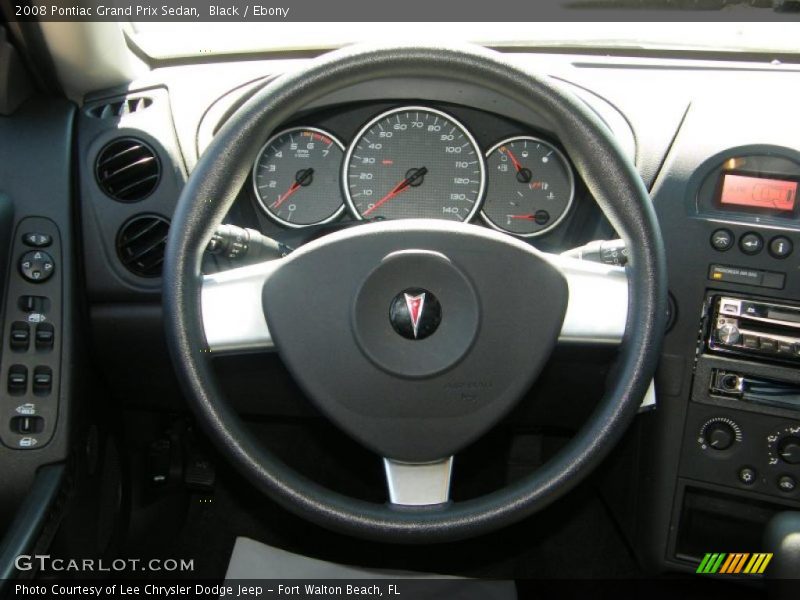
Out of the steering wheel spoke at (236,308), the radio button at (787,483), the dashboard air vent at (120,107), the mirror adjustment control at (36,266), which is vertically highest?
the dashboard air vent at (120,107)

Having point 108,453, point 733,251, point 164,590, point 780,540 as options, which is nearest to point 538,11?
point 733,251

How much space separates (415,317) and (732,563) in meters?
0.90

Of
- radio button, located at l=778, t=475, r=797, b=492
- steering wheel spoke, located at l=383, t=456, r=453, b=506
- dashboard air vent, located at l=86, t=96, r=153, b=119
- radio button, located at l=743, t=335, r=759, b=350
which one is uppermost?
dashboard air vent, located at l=86, t=96, r=153, b=119

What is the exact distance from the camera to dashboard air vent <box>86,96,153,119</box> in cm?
164

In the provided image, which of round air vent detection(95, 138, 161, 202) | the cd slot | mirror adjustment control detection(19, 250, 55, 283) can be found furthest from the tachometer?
the cd slot

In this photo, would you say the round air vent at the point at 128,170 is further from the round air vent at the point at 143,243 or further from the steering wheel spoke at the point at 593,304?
the steering wheel spoke at the point at 593,304

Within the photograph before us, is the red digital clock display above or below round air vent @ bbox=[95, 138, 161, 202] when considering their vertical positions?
above

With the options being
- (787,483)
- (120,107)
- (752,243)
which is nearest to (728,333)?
(752,243)

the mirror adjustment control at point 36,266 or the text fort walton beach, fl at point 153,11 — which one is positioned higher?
the text fort walton beach, fl at point 153,11

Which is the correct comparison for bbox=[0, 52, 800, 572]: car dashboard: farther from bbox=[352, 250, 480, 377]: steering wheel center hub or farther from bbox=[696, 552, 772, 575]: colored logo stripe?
bbox=[352, 250, 480, 377]: steering wheel center hub

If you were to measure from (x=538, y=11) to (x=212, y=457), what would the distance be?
1.22m

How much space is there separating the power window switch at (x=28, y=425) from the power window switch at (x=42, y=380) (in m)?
0.05

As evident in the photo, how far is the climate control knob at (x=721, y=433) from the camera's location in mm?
1555

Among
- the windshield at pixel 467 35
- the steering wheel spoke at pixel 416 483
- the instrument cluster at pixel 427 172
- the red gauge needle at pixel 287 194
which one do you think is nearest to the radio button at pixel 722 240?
the instrument cluster at pixel 427 172
